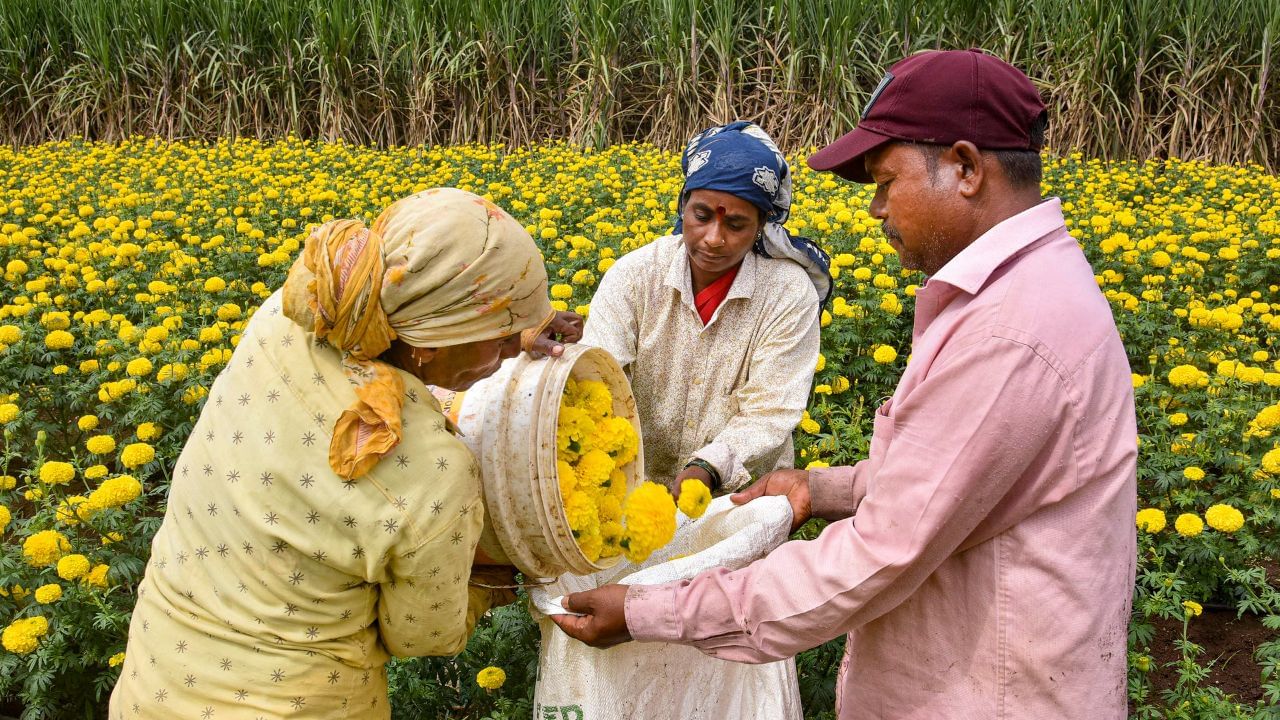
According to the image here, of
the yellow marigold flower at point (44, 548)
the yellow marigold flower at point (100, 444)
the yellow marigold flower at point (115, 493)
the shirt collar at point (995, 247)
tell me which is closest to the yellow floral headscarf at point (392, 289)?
the shirt collar at point (995, 247)

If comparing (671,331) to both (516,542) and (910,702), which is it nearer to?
(516,542)

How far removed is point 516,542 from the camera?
6.18 ft

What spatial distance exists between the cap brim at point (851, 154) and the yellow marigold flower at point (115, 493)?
1.98 meters

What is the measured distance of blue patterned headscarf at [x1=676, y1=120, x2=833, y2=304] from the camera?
2592 mm

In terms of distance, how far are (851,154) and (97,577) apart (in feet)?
7.09

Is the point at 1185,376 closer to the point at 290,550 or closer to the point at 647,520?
the point at 647,520

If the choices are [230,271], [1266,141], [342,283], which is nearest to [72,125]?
[230,271]

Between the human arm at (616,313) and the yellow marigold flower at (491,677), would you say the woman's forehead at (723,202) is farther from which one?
the yellow marigold flower at (491,677)

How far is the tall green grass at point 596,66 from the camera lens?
34.7 feet

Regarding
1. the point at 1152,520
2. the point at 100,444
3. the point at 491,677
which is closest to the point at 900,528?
the point at 491,677

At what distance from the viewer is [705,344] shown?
2.82 metres

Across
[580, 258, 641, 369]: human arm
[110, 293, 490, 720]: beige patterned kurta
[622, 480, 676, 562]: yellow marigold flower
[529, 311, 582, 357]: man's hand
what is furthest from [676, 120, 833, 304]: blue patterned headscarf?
[110, 293, 490, 720]: beige patterned kurta

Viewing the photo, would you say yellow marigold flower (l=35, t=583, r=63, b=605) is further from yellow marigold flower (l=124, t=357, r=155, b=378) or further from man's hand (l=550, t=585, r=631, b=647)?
man's hand (l=550, t=585, r=631, b=647)

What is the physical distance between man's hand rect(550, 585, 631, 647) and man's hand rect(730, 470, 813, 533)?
559mm
